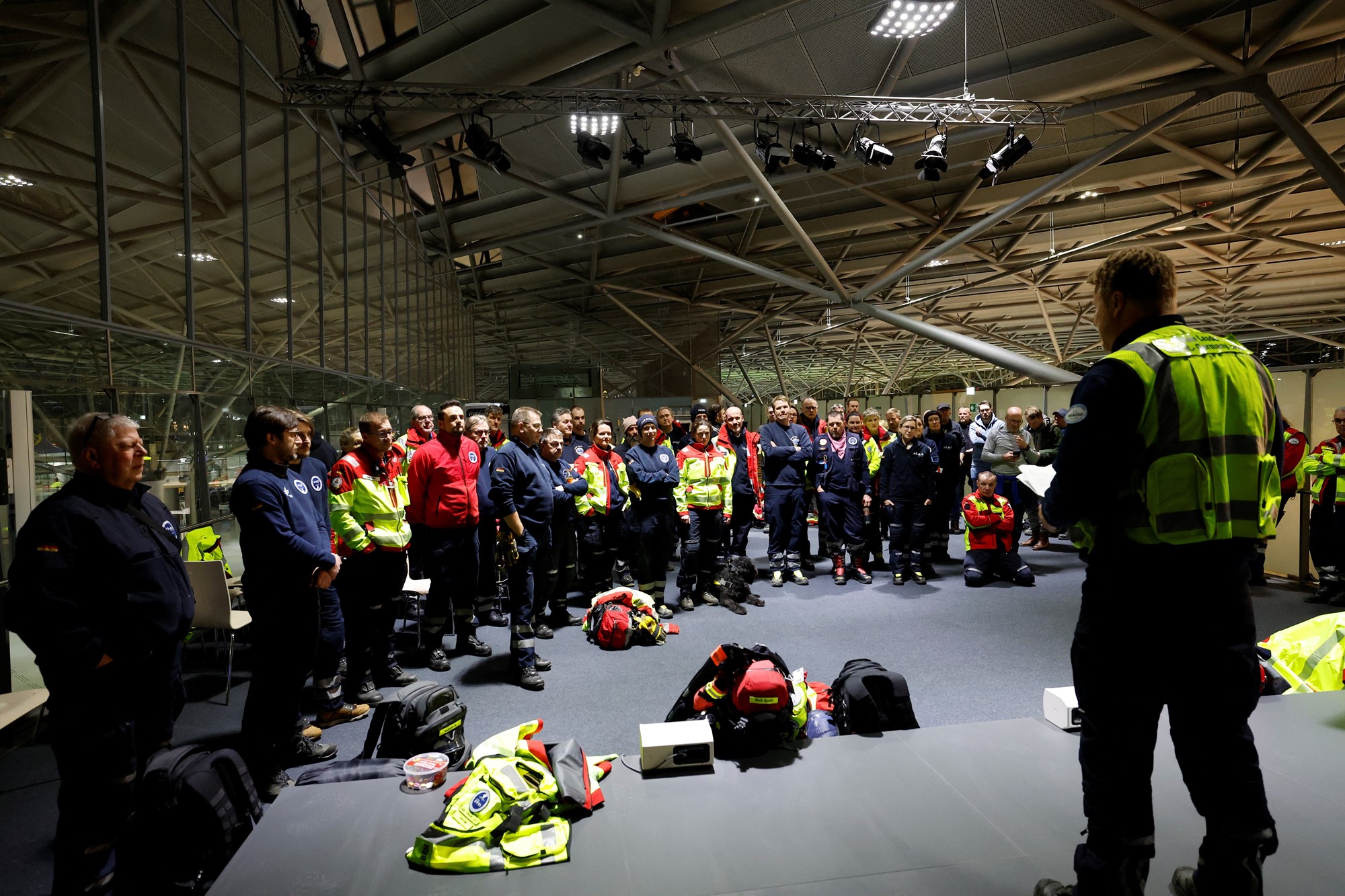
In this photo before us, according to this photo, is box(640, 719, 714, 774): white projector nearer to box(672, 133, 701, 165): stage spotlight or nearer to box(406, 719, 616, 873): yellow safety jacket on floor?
box(406, 719, 616, 873): yellow safety jacket on floor

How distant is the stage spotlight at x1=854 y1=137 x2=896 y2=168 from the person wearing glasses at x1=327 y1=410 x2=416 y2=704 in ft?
20.2

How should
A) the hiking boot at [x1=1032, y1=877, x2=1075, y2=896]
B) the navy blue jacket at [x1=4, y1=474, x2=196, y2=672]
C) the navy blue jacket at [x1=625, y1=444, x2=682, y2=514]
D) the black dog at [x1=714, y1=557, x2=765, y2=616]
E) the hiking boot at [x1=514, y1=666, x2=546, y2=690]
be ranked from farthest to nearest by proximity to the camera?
the black dog at [x1=714, y1=557, x2=765, y2=616] → the navy blue jacket at [x1=625, y1=444, x2=682, y2=514] → the hiking boot at [x1=514, y1=666, x2=546, y2=690] → the navy blue jacket at [x1=4, y1=474, x2=196, y2=672] → the hiking boot at [x1=1032, y1=877, x2=1075, y2=896]

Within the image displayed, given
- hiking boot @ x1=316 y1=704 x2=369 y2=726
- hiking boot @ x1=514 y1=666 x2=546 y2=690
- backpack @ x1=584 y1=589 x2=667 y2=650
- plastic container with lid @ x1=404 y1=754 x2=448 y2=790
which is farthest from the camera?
backpack @ x1=584 y1=589 x2=667 y2=650

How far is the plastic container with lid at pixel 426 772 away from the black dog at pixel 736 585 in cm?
367

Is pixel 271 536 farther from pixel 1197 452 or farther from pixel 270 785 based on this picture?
pixel 1197 452

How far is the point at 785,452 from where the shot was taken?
22.1 ft

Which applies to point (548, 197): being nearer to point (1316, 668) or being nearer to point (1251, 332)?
point (1316, 668)

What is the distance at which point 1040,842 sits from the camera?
2.21m

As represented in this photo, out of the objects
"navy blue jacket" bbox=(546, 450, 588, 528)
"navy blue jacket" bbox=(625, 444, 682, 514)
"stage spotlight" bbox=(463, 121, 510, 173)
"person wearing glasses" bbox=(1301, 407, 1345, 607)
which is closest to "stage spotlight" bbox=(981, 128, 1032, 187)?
"person wearing glasses" bbox=(1301, 407, 1345, 607)

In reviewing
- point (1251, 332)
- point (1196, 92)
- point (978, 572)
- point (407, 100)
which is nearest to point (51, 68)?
point (407, 100)

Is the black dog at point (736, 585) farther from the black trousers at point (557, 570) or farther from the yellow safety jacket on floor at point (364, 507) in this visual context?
the yellow safety jacket on floor at point (364, 507)

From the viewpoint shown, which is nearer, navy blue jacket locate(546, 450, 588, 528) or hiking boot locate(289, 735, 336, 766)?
hiking boot locate(289, 735, 336, 766)

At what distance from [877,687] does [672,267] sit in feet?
48.4

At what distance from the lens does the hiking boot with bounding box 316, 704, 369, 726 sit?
12.3 feet
